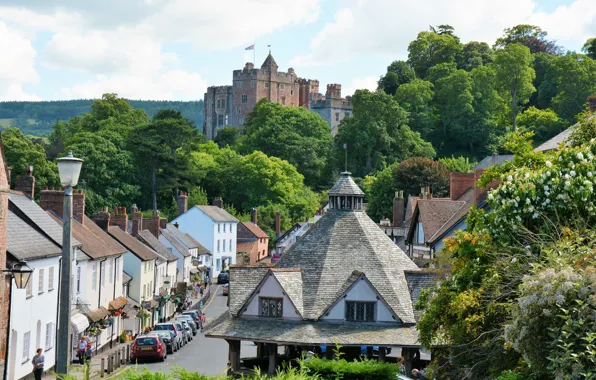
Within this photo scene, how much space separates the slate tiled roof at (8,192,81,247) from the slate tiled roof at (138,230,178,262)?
26904 millimetres

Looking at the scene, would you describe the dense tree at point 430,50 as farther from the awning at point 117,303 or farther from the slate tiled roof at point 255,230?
the awning at point 117,303

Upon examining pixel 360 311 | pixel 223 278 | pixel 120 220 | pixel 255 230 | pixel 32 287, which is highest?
pixel 120 220

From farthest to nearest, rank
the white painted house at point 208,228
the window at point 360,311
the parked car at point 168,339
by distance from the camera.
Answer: the white painted house at point 208,228, the parked car at point 168,339, the window at point 360,311

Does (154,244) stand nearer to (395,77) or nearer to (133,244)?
(133,244)

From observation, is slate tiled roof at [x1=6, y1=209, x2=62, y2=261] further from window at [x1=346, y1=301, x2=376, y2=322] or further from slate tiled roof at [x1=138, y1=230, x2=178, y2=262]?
slate tiled roof at [x1=138, y1=230, x2=178, y2=262]

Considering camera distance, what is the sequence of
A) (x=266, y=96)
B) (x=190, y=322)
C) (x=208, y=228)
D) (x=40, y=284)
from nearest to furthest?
1. (x=40, y=284)
2. (x=190, y=322)
3. (x=208, y=228)
4. (x=266, y=96)

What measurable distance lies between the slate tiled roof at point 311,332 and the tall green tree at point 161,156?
79905mm

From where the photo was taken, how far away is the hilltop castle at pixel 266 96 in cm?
18662

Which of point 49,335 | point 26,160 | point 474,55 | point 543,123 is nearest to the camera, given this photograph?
point 49,335

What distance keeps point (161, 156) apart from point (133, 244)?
59.2 meters

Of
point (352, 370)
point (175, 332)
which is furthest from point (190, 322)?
point (352, 370)

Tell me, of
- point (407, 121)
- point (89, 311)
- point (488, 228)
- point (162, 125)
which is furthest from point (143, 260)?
point (407, 121)

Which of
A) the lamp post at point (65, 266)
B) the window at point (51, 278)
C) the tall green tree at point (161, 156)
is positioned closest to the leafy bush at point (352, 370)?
the lamp post at point (65, 266)

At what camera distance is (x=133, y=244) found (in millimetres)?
61906
